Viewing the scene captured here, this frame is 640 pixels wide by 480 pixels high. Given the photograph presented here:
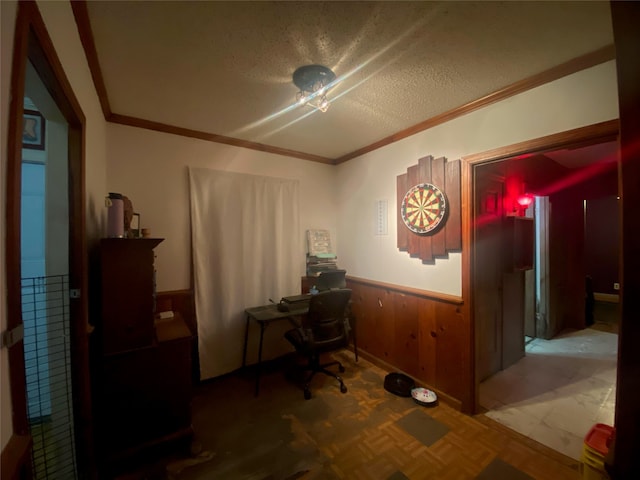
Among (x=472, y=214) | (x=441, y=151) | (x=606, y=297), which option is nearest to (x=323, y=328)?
(x=472, y=214)

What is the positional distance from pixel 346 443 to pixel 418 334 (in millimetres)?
1121

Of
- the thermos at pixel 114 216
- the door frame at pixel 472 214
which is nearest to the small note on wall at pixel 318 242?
the door frame at pixel 472 214

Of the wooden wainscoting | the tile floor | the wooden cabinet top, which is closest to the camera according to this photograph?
the wooden cabinet top

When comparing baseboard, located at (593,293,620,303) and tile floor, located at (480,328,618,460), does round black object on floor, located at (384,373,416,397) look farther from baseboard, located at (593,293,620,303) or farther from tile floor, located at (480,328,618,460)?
baseboard, located at (593,293,620,303)

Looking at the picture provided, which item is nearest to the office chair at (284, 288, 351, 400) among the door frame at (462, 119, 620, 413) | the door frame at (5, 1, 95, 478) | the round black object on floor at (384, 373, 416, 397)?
the round black object on floor at (384, 373, 416, 397)

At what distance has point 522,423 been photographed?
1998mm

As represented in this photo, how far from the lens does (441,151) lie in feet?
7.46

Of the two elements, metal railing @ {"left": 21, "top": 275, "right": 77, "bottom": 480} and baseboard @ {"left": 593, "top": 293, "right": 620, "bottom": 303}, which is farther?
baseboard @ {"left": 593, "top": 293, "right": 620, "bottom": 303}

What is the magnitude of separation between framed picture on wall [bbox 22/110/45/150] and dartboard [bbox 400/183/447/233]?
9.56 ft

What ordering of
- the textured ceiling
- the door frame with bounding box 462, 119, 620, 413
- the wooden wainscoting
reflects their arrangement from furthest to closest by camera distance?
the wooden wainscoting
the door frame with bounding box 462, 119, 620, 413
the textured ceiling

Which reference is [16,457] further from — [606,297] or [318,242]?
[606,297]

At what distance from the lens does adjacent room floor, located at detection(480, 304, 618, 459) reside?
194 centimetres

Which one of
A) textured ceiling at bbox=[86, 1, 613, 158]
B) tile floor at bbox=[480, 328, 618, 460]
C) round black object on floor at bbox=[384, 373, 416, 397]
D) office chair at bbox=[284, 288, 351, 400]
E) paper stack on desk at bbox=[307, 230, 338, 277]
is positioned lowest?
tile floor at bbox=[480, 328, 618, 460]

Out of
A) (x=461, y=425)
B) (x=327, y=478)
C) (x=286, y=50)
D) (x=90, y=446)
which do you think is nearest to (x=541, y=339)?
(x=461, y=425)
